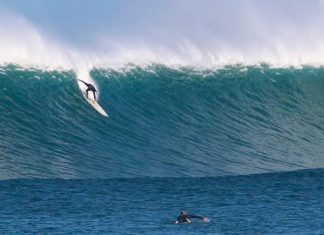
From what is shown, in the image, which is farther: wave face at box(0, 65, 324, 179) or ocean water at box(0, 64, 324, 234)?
wave face at box(0, 65, 324, 179)

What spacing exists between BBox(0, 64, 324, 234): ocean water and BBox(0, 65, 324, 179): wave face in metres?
0.04

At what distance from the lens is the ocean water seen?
25.0m

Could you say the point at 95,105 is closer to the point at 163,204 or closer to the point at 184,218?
the point at 163,204

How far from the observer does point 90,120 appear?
109ft

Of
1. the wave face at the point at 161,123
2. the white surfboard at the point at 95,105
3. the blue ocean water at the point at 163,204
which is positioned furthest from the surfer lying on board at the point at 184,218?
the white surfboard at the point at 95,105

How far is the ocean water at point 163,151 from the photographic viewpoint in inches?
983

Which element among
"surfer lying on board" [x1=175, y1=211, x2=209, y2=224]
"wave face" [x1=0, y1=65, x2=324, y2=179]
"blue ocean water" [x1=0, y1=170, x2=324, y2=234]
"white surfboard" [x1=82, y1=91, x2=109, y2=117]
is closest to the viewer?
"blue ocean water" [x1=0, y1=170, x2=324, y2=234]

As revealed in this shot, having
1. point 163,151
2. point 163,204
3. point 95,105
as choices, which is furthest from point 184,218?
point 95,105

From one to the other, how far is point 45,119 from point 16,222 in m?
9.17

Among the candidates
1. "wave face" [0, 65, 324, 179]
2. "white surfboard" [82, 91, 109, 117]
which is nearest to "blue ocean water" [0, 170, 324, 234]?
"wave face" [0, 65, 324, 179]

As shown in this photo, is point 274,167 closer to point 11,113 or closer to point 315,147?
point 315,147

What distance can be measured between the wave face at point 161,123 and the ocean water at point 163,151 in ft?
0.14

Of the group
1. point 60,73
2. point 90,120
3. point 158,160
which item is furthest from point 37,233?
point 60,73

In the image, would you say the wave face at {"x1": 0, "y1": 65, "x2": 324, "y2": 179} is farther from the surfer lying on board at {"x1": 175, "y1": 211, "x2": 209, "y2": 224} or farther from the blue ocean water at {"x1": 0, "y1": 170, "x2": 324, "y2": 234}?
the surfer lying on board at {"x1": 175, "y1": 211, "x2": 209, "y2": 224}
